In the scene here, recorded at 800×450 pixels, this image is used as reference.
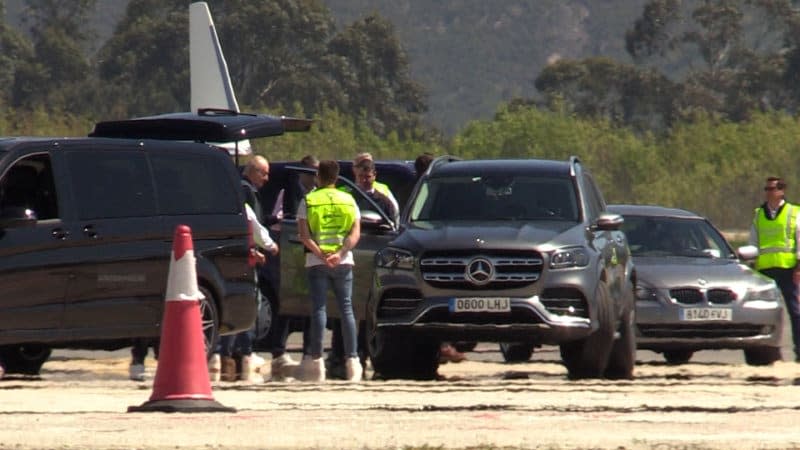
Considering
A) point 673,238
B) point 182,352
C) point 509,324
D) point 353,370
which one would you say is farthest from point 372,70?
point 182,352

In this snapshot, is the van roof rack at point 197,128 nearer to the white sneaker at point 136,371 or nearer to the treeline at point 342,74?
the white sneaker at point 136,371

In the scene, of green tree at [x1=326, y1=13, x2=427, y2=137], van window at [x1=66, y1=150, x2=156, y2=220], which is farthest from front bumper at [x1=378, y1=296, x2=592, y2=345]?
green tree at [x1=326, y1=13, x2=427, y2=137]

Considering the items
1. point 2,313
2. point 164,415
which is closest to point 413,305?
point 2,313

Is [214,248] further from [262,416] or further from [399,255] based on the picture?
[262,416]

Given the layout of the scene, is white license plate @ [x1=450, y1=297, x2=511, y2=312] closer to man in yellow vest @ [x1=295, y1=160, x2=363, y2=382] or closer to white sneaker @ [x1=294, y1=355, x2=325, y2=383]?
man in yellow vest @ [x1=295, y1=160, x2=363, y2=382]

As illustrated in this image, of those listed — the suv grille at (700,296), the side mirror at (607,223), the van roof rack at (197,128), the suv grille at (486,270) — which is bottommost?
the suv grille at (700,296)

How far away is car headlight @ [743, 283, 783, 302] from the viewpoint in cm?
1898

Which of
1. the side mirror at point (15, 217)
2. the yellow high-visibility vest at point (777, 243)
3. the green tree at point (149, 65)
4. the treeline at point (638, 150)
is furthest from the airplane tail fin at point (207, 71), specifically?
the green tree at point (149, 65)

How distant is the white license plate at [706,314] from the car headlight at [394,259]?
3919mm

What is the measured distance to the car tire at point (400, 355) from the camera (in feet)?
51.3

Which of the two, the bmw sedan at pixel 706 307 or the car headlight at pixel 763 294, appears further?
the car headlight at pixel 763 294

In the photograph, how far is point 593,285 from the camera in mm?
15414

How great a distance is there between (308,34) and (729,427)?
9747 centimetres

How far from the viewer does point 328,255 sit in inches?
628
